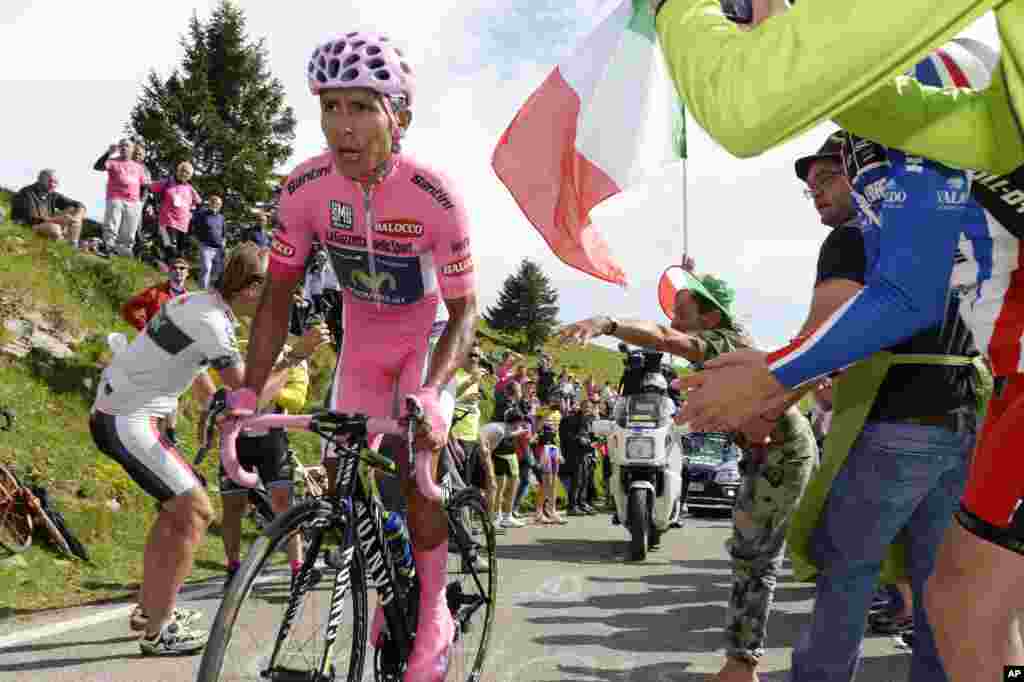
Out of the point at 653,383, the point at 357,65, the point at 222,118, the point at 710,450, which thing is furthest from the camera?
the point at 222,118

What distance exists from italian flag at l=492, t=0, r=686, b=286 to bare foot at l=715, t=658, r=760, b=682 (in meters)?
1.84

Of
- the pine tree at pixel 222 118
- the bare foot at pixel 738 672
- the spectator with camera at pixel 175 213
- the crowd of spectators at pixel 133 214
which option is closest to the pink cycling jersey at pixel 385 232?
the bare foot at pixel 738 672

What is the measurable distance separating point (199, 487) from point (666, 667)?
2664 millimetres

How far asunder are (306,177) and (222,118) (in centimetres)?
4960

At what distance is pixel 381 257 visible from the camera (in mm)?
3516

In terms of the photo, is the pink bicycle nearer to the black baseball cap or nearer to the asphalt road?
the asphalt road

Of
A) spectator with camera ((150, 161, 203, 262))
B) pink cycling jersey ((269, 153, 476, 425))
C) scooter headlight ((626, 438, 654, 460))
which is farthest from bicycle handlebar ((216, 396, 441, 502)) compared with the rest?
spectator with camera ((150, 161, 203, 262))

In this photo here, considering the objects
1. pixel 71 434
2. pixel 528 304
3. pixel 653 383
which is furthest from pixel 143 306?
pixel 528 304

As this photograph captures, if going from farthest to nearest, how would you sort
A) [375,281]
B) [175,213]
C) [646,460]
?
[175,213], [646,460], [375,281]

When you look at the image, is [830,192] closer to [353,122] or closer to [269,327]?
[353,122]

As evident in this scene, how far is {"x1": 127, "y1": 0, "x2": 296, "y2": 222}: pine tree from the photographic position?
151 feet

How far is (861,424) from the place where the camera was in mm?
2594

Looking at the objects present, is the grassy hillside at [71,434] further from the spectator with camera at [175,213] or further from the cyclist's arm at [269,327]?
the cyclist's arm at [269,327]

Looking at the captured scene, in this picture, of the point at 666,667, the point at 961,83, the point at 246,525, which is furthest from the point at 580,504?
the point at 961,83
